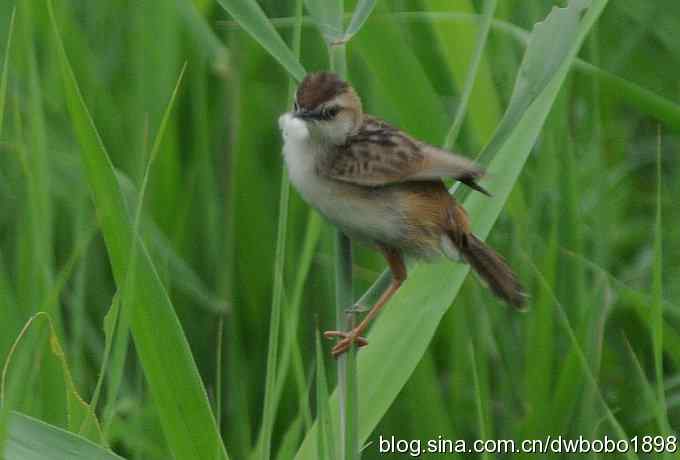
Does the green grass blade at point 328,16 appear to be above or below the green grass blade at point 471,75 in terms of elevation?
above

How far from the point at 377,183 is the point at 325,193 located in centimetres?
9

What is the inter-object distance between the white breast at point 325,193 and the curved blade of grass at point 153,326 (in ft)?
1.00

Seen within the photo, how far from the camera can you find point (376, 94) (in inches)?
123

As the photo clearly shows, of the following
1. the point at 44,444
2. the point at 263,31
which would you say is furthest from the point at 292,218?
the point at 44,444

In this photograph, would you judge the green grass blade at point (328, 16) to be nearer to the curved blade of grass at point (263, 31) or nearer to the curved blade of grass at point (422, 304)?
the curved blade of grass at point (263, 31)

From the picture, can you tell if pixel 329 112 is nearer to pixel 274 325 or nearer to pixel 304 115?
pixel 304 115

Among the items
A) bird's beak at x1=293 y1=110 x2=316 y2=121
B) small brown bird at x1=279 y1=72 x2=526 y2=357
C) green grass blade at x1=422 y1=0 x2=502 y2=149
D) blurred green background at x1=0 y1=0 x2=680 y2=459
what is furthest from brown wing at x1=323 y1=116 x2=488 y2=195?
green grass blade at x1=422 y1=0 x2=502 y2=149

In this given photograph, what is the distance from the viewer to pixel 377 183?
195cm

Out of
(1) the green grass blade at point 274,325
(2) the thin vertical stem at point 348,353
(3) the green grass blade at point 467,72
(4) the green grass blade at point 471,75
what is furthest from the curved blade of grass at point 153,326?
(3) the green grass blade at point 467,72

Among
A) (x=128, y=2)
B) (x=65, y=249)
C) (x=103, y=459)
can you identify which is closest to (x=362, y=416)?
(x=103, y=459)

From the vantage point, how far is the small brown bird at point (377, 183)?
187 centimetres

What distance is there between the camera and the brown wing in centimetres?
188

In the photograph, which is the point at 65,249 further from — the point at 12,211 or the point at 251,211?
the point at 251,211

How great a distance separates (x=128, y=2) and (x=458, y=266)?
1.75 m
